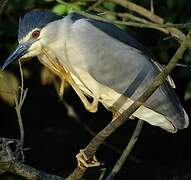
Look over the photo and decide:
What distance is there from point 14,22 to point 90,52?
125 cm

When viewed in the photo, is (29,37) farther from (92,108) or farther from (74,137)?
(74,137)

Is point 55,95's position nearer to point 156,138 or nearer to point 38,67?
point 38,67

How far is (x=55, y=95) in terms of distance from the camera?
16.1 ft

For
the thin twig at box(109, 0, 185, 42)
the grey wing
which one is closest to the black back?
the grey wing

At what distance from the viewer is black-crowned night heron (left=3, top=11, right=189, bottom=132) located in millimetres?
2826

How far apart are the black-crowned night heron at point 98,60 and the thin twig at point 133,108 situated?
30 cm

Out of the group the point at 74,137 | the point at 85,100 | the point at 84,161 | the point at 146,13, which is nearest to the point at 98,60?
the point at 85,100

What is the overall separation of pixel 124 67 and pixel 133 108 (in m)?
0.78

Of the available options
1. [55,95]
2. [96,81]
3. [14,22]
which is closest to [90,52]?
[96,81]

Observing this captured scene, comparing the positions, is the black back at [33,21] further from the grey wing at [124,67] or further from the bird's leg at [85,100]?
the bird's leg at [85,100]

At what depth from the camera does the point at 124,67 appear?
300cm

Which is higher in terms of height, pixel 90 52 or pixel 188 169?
pixel 90 52

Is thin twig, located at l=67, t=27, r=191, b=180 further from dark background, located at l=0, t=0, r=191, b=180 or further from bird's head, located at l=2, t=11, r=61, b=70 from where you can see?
dark background, located at l=0, t=0, r=191, b=180

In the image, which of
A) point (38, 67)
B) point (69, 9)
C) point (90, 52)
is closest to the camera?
point (90, 52)
